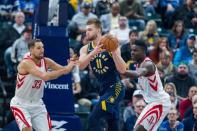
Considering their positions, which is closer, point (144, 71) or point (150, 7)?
point (144, 71)

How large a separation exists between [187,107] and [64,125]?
10.2 ft

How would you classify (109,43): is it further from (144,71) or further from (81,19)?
(81,19)

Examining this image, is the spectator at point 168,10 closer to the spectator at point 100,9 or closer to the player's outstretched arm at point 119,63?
the spectator at point 100,9

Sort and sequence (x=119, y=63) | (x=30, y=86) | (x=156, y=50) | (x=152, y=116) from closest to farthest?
(x=152, y=116), (x=119, y=63), (x=30, y=86), (x=156, y=50)

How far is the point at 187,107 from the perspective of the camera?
16688 millimetres

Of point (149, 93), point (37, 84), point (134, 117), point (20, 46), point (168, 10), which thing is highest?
point (168, 10)

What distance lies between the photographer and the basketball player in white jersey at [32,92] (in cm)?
1391

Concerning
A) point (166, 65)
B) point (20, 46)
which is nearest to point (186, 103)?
point (166, 65)

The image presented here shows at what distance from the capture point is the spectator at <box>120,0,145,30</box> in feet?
67.3

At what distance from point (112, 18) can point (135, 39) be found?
3.35m

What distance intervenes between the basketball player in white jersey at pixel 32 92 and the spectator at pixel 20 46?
4121 millimetres

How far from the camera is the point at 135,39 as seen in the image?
16.6 meters

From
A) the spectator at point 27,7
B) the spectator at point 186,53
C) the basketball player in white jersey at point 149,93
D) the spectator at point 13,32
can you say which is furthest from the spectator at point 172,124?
the spectator at point 27,7

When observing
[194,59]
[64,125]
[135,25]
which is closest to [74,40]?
[135,25]
